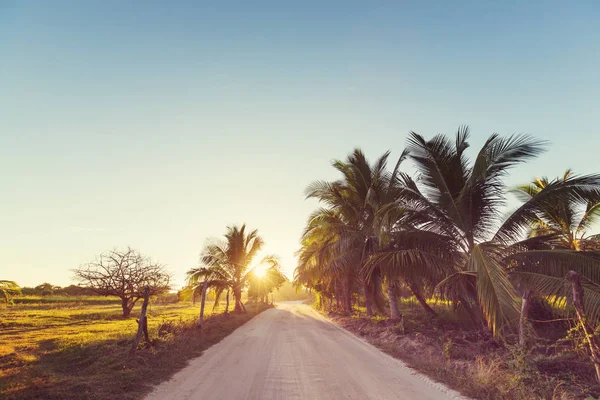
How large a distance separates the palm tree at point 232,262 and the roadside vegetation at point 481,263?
10599mm

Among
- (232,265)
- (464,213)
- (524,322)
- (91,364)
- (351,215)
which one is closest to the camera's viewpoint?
(524,322)

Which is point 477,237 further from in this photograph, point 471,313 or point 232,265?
point 232,265

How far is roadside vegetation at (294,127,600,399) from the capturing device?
21.7ft

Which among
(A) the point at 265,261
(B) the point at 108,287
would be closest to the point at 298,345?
(A) the point at 265,261

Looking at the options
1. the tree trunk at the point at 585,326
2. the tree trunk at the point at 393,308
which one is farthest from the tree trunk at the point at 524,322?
the tree trunk at the point at 393,308

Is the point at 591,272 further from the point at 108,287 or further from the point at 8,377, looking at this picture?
the point at 108,287

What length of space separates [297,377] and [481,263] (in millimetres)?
5850

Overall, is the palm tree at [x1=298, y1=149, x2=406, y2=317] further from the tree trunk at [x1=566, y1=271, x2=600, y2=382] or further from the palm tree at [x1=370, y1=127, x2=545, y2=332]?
the tree trunk at [x1=566, y1=271, x2=600, y2=382]

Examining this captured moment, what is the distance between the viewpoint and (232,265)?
2831 centimetres

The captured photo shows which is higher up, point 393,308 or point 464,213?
point 464,213

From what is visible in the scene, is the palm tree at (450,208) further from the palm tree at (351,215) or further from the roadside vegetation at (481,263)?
the palm tree at (351,215)

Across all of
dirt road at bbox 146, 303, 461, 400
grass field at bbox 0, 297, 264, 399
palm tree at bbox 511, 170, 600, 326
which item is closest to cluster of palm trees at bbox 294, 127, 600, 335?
palm tree at bbox 511, 170, 600, 326

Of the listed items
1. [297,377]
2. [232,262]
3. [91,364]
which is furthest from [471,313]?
[232,262]

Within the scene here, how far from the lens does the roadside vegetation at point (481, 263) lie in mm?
6613
